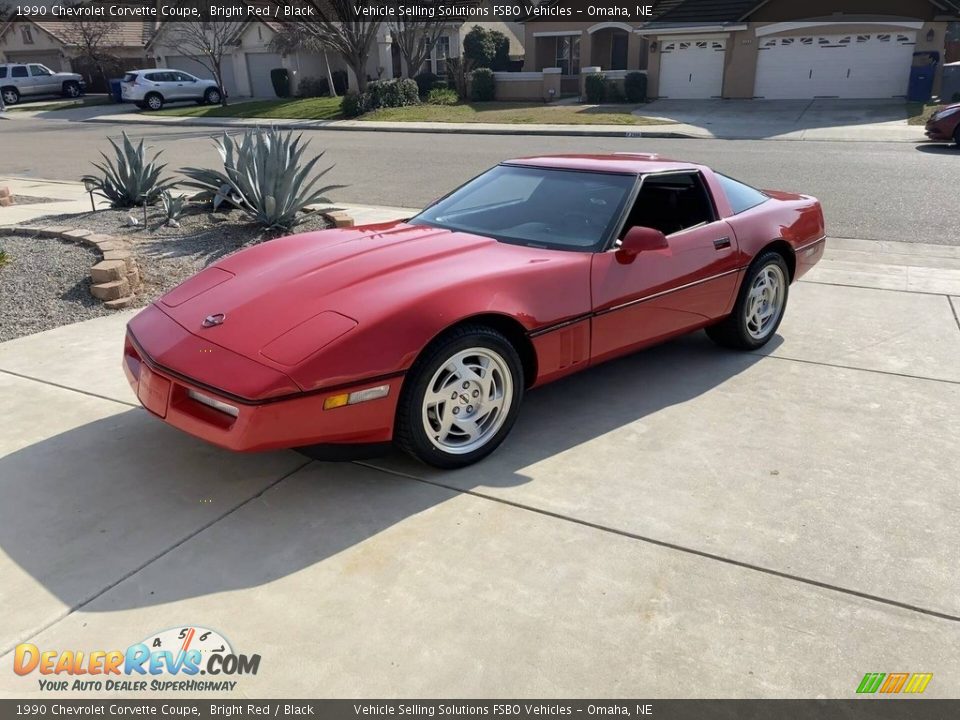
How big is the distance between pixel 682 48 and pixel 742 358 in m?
27.3

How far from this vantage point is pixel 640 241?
390 cm

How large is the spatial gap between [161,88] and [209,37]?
6.15 metres

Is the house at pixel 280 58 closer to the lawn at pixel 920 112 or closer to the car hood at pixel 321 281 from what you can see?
the lawn at pixel 920 112

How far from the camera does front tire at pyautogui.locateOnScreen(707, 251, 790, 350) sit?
479cm

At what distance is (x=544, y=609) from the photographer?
2.60 m

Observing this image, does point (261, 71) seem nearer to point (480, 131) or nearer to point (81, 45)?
point (81, 45)

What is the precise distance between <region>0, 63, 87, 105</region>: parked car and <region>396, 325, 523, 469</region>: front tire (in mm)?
42674

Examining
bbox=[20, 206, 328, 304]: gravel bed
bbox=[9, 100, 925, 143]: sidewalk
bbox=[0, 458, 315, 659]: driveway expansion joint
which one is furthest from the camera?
bbox=[9, 100, 925, 143]: sidewalk

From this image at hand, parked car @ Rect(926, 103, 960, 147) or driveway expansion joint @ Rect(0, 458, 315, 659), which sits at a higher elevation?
parked car @ Rect(926, 103, 960, 147)

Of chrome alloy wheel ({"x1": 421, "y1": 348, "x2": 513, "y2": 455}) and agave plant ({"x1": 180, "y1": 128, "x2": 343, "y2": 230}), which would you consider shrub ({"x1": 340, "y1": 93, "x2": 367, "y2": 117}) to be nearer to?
agave plant ({"x1": 180, "y1": 128, "x2": 343, "y2": 230})

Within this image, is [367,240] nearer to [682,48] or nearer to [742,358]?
[742,358]

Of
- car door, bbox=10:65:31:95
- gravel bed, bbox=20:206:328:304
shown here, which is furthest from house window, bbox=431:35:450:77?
gravel bed, bbox=20:206:328:304
